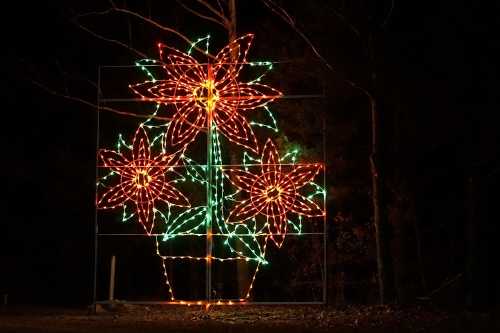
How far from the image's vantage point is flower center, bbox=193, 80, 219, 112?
16.7 metres

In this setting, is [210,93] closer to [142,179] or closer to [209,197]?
[209,197]

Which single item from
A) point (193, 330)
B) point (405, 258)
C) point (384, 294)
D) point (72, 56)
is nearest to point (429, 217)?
point (405, 258)

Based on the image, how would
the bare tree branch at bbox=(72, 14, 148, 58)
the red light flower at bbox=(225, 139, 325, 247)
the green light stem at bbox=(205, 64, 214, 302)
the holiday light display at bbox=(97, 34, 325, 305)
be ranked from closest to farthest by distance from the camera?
the green light stem at bbox=(205, 64, 214, 302)
the holiday light display at bbox=(97, 34, 325, 305)
the red light flower at bbox=(225, 139, 325, 247)
the bare tree branch at bbox=(72, 14, 148, 58)

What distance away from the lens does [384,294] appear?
630 inches

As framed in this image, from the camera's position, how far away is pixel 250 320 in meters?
14.7

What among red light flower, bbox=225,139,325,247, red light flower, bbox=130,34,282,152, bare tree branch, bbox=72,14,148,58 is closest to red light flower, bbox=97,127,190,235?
red light flower, bbox=130,34,282,152

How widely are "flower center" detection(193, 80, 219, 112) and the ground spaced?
11.8 ft

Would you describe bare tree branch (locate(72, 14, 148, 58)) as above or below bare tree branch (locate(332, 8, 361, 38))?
above

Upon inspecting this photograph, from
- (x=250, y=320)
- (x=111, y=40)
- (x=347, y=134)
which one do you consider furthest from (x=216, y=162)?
(x=111, y=40)

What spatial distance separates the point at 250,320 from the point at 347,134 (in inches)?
201

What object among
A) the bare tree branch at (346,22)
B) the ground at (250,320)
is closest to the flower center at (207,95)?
the bare tree branch at (346,22)

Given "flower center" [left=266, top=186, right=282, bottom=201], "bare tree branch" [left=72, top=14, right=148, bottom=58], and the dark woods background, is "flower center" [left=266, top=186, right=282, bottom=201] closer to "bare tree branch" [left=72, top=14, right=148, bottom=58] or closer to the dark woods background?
the dark woods background

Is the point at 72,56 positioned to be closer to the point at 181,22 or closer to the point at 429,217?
the point at 181,22

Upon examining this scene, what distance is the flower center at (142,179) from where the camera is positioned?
56.4ft
